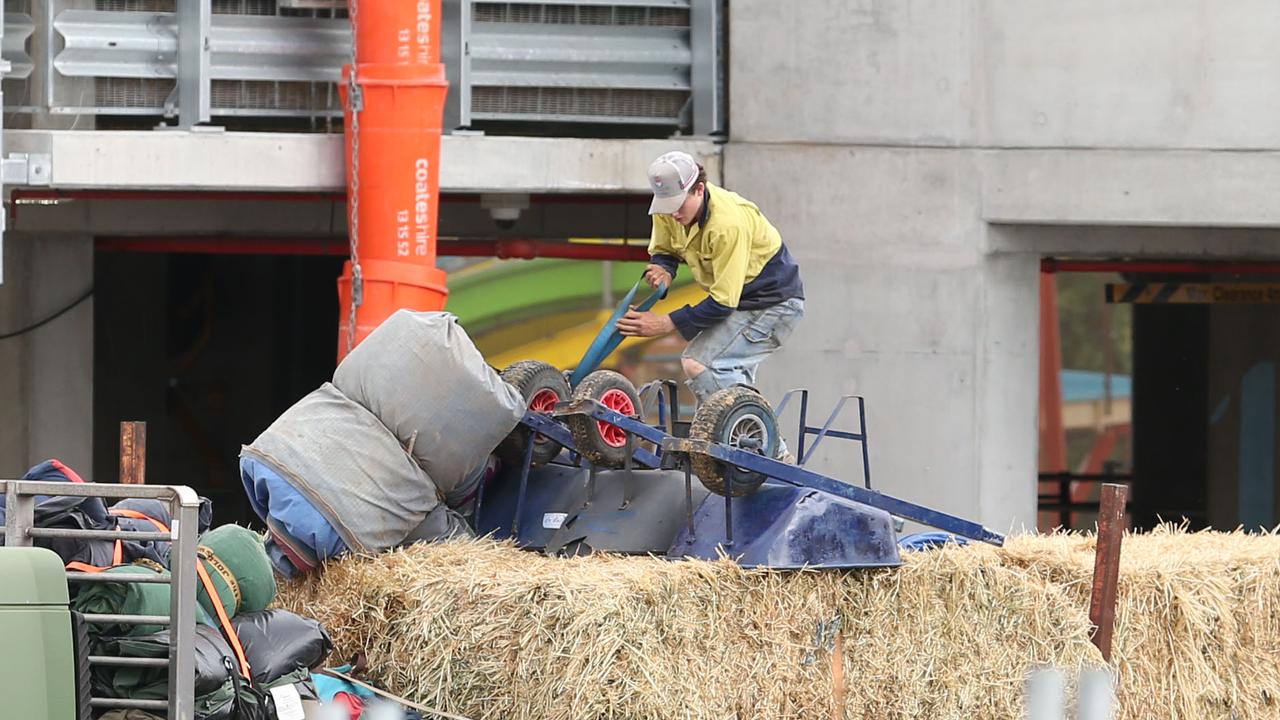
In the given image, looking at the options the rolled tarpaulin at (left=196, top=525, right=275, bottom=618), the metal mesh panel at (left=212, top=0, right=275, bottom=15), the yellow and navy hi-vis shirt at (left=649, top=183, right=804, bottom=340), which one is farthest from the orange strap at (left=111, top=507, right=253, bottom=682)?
the metal mesh panel at (left=212, top=0, right=275, bottom=15)

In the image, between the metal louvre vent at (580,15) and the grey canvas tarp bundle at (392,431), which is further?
the metal louvre vent at (580,15)

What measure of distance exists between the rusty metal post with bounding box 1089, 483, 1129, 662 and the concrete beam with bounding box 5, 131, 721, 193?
4.96 metres

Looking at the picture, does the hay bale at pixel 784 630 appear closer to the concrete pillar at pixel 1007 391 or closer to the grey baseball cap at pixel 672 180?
the grey baseball cap at pixel 672 180

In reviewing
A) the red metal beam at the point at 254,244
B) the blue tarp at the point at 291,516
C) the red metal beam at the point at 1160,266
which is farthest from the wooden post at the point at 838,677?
the red metal beam at the point at 1160,266

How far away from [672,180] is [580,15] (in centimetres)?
481

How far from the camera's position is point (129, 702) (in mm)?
4488

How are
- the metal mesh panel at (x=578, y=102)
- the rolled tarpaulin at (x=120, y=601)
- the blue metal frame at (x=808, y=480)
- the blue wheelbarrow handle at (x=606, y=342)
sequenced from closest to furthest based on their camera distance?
Result: the rolled tarpaulin at (x=120, y=601) → the blue metal frame at (x=808, y=480) → the blue wheelbarrow handle at (x=606, y=342) → the metal mesh panel at (x=578, y=102)

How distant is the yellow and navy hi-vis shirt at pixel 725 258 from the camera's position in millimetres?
7070

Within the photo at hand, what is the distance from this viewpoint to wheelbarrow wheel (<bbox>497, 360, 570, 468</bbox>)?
22.6ft

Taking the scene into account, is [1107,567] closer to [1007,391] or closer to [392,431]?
[392,431]

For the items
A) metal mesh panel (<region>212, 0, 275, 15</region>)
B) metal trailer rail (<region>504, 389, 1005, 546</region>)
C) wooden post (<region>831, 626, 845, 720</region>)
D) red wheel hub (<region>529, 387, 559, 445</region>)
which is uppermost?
metal mesh panel (<region>212, 0, 275, 15</region>)

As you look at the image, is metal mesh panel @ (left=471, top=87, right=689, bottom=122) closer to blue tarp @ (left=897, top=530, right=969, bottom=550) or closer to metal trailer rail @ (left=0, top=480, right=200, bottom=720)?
blue tarp @ (left=897, top=530, right=969, bottom=550)

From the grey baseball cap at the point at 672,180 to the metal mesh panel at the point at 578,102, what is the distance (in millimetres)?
4449

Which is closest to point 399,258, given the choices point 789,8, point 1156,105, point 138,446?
point 138,446
